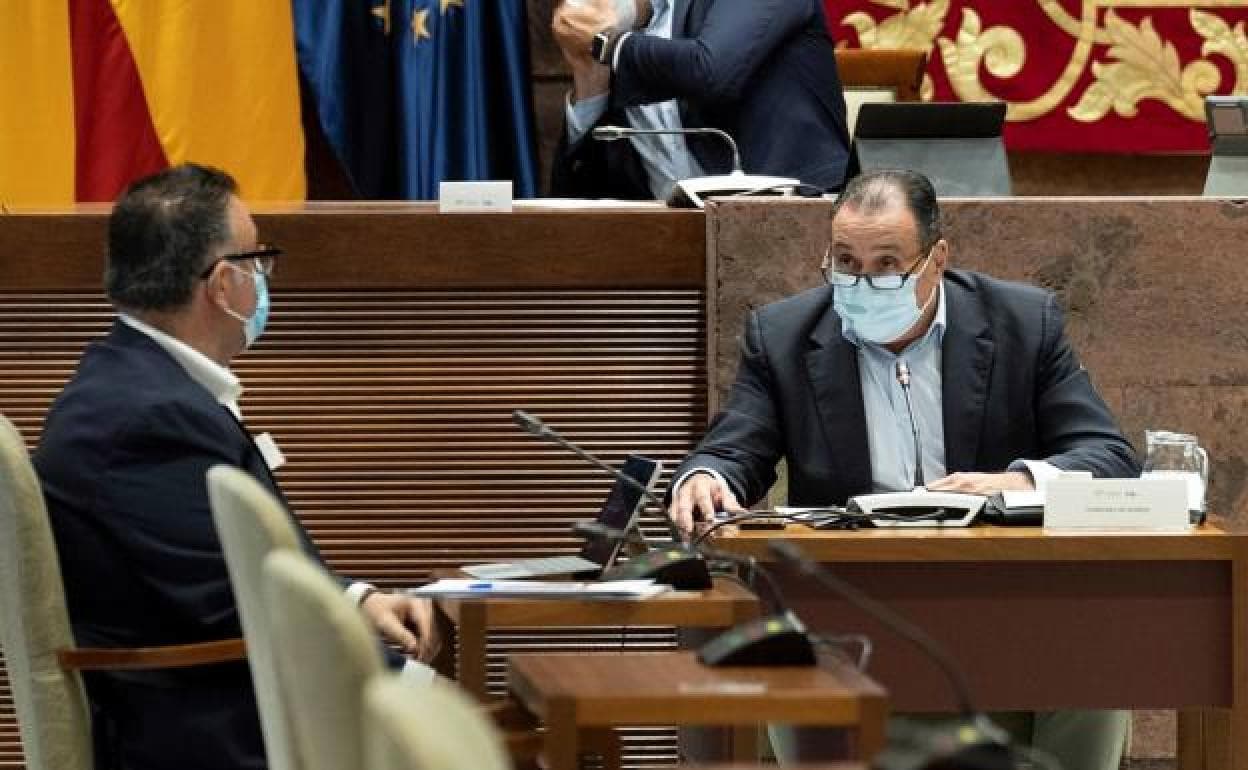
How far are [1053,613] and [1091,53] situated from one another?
13.5 ft

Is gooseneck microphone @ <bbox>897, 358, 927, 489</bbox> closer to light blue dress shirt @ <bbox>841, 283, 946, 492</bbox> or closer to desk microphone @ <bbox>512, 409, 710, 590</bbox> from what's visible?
light blue dress shirt @ <bbox>841, 283, 946, 492</bbox>

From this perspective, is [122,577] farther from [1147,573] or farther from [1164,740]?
[1164,740]

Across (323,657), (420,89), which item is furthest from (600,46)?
(323,657)

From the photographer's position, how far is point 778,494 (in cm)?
521

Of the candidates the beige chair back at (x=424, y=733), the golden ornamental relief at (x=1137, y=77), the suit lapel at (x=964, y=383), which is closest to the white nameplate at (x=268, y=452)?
the suit lapel at (x=964, y=383)

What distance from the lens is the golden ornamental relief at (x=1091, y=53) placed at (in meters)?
7.61

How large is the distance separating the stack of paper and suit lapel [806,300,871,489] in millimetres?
1052

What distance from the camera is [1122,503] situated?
12.9ft

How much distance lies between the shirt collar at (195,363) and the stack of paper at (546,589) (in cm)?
50

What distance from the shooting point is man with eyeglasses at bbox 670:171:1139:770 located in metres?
4.57

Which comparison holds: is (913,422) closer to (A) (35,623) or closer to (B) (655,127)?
(B) (655,127)

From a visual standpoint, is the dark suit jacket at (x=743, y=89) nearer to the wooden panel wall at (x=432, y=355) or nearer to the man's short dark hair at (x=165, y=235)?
the wooden panel wall at (x=432, y=355)

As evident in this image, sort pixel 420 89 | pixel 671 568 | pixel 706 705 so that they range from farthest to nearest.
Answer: pixel 420 89
pixel 671 568
pixel 706 705

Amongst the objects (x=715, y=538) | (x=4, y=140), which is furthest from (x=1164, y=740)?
(x=4, y=140)
